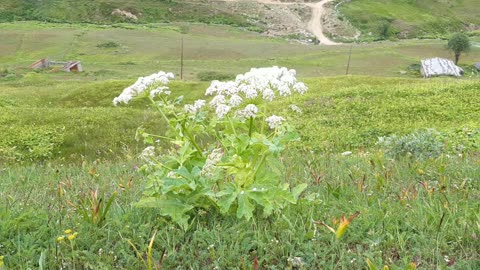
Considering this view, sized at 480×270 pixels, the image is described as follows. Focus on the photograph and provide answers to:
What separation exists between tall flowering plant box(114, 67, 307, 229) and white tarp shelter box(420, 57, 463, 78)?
212 ft

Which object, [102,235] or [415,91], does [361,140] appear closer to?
[415,91]

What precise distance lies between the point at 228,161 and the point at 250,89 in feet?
2.43

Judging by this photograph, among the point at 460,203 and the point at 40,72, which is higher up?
the point at 460,203

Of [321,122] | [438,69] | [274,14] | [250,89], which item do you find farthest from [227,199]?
[274,14]

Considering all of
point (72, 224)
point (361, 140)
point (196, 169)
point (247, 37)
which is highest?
point (196, 169)

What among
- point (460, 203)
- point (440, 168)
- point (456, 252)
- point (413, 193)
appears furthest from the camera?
point (440, 168)

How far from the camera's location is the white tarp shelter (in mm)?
65438

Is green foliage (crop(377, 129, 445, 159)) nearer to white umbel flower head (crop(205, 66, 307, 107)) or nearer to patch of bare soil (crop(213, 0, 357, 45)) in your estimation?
white umbel flower head (crop(205, 66, 307, 107))

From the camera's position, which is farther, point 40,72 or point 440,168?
point 40,72

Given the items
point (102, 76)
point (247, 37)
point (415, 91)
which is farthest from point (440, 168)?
point (247, 37)

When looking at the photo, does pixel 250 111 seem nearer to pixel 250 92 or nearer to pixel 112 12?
pixel 250 92

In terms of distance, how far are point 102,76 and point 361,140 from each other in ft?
160

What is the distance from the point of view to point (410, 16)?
135m

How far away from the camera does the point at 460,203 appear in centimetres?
490
